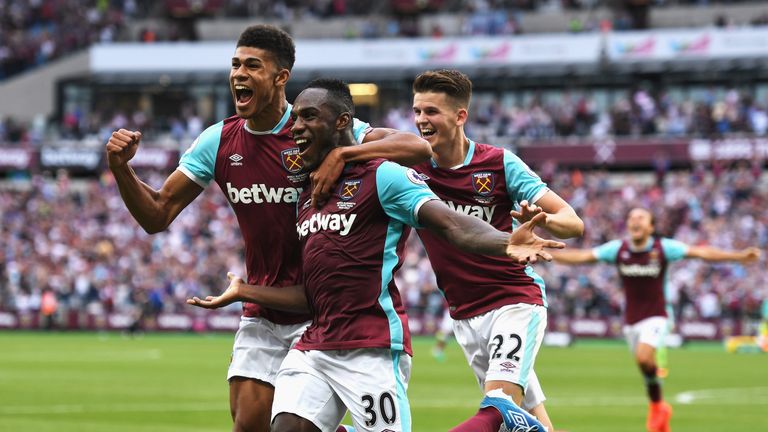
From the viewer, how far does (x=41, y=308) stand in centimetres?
4462

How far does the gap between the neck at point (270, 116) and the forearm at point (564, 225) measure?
2.00 m

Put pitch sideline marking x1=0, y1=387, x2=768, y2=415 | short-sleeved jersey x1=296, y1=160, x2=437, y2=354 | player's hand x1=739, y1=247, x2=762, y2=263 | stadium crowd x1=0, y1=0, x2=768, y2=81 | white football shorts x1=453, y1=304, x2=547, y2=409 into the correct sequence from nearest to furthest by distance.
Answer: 1. short-sleeved jersey x1=296, y1=160, x2=437, y2=354
2. white football shorts x1=453, y1=304, x2=547, y2=409
3. player's hand x1=739, y1=247, x2=762, y2=263
4. pitch sideline marking x1=0, y1=387, x2=768, y2=415
5. stadium crowd x1=0, y1=0, x2=768, y2=81

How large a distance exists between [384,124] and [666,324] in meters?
34.5

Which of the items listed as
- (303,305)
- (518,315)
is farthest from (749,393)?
(303,305)

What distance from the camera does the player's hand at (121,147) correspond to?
8.34 metres

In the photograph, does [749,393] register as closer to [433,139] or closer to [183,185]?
[433,139]

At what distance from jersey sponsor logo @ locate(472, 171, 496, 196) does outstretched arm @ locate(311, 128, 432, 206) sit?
1368mm

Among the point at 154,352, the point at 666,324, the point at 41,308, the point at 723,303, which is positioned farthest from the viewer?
the point at 41,308

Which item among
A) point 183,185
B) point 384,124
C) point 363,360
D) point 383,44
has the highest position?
point 383,44

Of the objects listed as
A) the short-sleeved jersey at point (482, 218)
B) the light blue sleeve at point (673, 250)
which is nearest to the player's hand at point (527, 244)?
the short-sleeved jersey at point (482, 218)

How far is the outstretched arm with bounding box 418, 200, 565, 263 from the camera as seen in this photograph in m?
6.96

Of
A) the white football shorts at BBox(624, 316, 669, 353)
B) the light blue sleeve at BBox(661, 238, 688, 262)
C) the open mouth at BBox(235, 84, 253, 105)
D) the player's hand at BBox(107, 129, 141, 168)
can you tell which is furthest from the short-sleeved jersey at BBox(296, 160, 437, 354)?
the light blue sleeve at BBox(661, 238, 688, 262)

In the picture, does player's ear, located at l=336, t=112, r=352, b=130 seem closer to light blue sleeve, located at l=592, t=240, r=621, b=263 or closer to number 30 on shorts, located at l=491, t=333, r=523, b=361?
number 30 on shorts, located at l=491, t=333, r=523, b=361

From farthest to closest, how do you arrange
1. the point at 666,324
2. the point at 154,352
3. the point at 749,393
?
the point at 154,352 < the point at 749,393 < the point at 666,324
